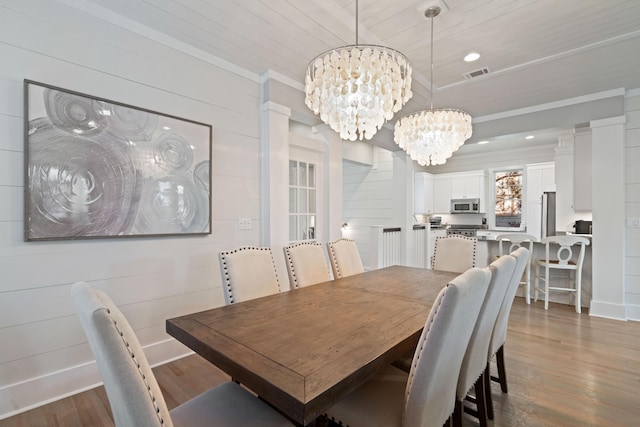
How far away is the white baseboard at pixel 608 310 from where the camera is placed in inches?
136

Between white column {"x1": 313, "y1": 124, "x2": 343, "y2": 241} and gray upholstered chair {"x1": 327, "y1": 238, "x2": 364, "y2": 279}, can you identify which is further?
white column {"x1": 313, "y1": 124, "x2": 343, "y2": 241}

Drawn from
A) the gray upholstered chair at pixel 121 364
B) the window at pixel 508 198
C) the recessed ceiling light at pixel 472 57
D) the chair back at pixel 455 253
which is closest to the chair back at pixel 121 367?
the gray upholstered chair at pixel 121 364

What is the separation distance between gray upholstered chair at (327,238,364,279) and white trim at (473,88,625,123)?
3091 millimetres

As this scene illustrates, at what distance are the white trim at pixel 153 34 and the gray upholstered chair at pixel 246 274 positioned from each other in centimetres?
188

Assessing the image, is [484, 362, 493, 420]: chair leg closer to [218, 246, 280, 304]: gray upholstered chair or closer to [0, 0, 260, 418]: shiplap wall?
[218, 246, 280, 304]: gray upholstered chair

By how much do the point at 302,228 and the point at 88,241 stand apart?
2273mm

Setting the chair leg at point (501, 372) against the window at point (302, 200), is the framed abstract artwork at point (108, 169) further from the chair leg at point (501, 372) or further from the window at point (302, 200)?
the chair leg at point (501, 372)

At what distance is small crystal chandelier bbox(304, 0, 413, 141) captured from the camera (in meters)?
1.65

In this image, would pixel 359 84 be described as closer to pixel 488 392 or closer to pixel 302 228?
pixel 488 392

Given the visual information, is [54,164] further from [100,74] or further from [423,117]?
[423,117]

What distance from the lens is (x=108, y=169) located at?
7.07 feet

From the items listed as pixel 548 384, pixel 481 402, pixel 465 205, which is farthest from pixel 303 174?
pixel 465 205

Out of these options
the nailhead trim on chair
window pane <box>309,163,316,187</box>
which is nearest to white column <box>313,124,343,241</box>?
window pane <box>309,163,316,187</box>

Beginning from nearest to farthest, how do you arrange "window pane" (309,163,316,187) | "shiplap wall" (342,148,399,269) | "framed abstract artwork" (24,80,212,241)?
Answer: "framed abstract artwork" (24,80,212,241) < "window pane" (309,163,316,187) < "shiplap wall" (342,148,399,269)
